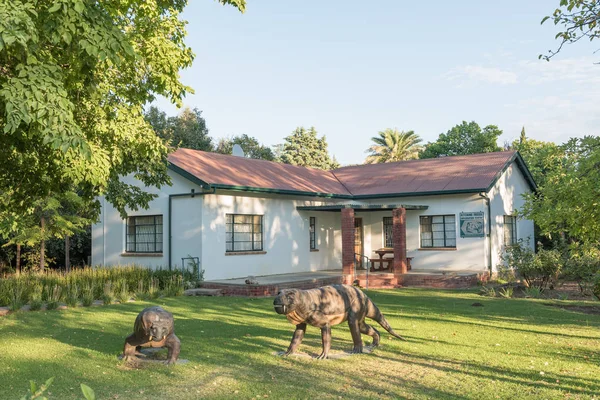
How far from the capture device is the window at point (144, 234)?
1928 centimetres

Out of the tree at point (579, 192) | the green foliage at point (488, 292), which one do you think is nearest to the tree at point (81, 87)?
Answer: the tree at point (579, 192)

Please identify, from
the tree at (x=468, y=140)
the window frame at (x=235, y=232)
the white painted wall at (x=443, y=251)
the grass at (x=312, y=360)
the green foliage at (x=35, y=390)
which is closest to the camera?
the green foliage at (x=35, y=390)

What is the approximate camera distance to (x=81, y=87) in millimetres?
7918

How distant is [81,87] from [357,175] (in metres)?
18.9

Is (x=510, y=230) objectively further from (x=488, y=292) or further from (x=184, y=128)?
(x=184, y=128)

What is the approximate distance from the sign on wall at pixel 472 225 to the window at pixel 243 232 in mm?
7221

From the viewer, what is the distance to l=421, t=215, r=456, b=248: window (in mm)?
20969

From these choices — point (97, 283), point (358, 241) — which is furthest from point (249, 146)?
point (97, 283)

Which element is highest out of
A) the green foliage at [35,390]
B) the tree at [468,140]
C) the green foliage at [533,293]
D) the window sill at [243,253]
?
the tree at [468,140]

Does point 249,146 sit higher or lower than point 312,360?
higher

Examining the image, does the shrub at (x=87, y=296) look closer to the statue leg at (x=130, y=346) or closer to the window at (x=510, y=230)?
the statue leg at (x=130, y=346)

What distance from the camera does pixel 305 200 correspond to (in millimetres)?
21516

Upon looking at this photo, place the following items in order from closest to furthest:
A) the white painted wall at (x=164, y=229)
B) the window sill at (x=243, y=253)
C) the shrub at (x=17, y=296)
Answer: the shrub at (x=17, y=296) < the white painted wall at (x=164, y=229) < the window sill at (x=243, y=253)

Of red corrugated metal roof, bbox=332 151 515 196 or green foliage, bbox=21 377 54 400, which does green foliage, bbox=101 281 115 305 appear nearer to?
red corrugated metal roof, bbox=332 151 515 196
